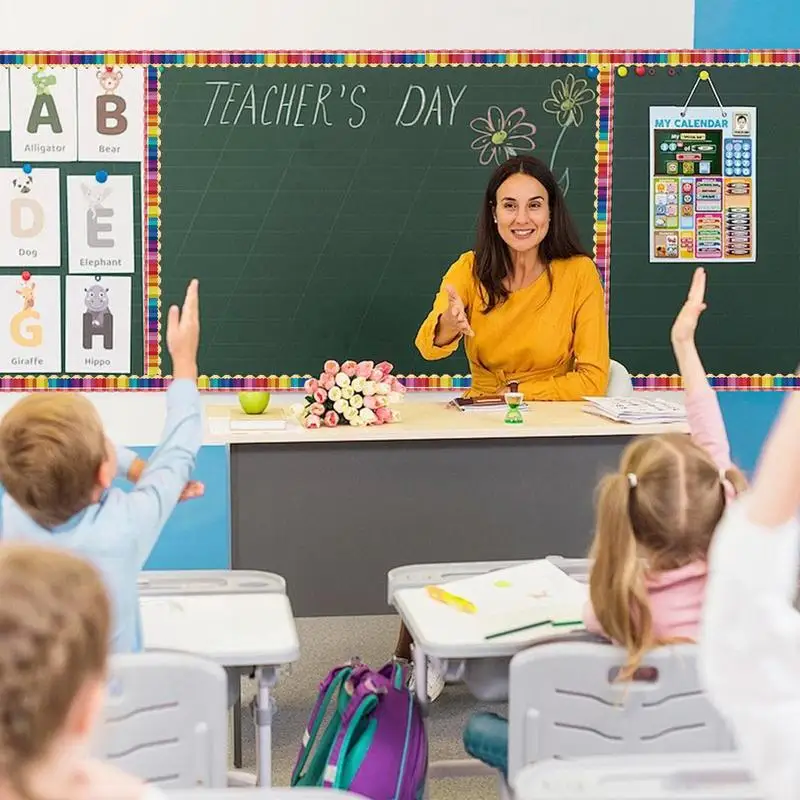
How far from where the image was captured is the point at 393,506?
3801mm

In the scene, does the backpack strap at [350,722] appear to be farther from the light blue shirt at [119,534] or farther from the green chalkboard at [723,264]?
the green chalkboard at [723,264]

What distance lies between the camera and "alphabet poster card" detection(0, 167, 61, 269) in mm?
5465

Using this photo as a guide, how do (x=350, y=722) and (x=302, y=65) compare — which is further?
(x=302, y=65)

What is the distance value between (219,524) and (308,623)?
44.4 inches

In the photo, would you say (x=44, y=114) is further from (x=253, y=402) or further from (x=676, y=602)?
(x=676, y=602)

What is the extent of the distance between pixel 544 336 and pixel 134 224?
196cm

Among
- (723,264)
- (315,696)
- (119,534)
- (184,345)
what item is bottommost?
(315,696)

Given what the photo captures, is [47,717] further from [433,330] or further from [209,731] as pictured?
[433,330]

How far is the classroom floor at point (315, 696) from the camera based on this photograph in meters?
3.23

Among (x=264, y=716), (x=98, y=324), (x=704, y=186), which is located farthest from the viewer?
(x=704, y=186)

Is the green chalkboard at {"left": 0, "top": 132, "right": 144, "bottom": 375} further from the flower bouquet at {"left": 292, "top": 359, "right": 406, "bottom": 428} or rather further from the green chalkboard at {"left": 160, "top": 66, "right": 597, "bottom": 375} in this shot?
the flower bouquet at {"left": 292, "top": 359, "right": 406, "bottom": 428}

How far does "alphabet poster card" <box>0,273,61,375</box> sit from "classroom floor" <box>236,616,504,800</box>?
69.9 inches

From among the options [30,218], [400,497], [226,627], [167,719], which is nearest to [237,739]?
[400,497]

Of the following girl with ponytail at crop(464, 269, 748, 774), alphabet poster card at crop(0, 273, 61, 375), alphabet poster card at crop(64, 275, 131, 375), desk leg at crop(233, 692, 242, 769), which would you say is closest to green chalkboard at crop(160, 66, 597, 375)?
alphabet poster card at crop(64, 275, 131, 375)
